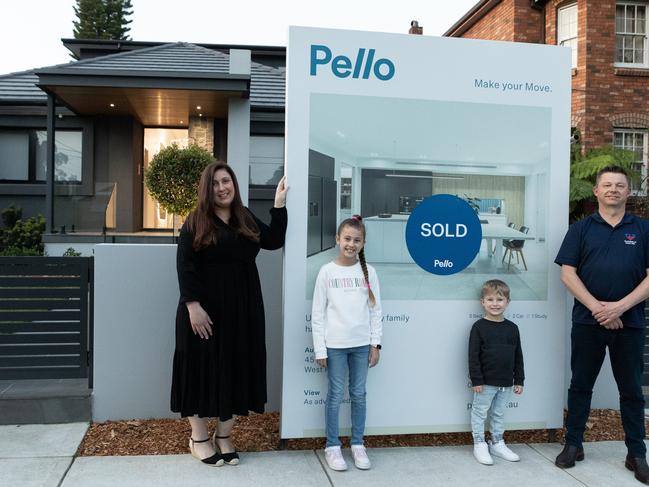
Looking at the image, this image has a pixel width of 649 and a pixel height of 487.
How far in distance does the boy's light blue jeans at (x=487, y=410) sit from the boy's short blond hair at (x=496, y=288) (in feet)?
2.22

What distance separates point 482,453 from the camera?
4.26 m

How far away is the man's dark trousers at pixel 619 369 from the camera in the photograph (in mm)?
4059

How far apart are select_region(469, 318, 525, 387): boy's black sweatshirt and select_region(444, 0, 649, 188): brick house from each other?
12450 millimetres

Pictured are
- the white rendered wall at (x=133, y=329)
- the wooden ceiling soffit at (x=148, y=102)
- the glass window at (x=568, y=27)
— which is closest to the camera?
the white rendered wall at (x=133, y=329)

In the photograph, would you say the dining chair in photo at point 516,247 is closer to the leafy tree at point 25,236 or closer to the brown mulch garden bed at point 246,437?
the brown mulch garden bed at point 246,437

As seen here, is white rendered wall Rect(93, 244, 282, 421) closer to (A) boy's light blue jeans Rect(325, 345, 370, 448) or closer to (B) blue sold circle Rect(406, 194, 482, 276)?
(A) boy's light blue jeans Rect(325, 345, 370, 448)

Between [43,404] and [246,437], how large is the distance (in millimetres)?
1565

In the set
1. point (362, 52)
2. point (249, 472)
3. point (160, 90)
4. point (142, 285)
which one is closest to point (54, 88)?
point (160, 90)

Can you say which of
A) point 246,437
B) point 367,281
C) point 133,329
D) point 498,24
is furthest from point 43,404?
point 498,24

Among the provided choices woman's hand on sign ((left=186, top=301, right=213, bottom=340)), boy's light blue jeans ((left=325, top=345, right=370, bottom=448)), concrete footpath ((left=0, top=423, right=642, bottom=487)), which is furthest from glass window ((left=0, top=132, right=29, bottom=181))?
boy's light blue jeans ((left=325, top=345, right=370, bottom=448))

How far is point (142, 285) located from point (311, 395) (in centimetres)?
159

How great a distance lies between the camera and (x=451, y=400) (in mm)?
4520

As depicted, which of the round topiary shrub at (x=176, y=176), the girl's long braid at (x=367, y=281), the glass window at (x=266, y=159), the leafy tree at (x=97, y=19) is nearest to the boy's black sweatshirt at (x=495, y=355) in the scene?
the girl's long braid at (x=367, y=281)

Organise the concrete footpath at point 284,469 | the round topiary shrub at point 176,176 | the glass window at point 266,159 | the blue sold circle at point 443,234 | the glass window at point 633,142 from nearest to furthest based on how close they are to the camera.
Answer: the concrete footpath at point 284,469 → the blue sold circle at point 443,234 → the round topiary shrub at point 176,176 → the glass window at point 266,159 → the glass window at point 633,142
